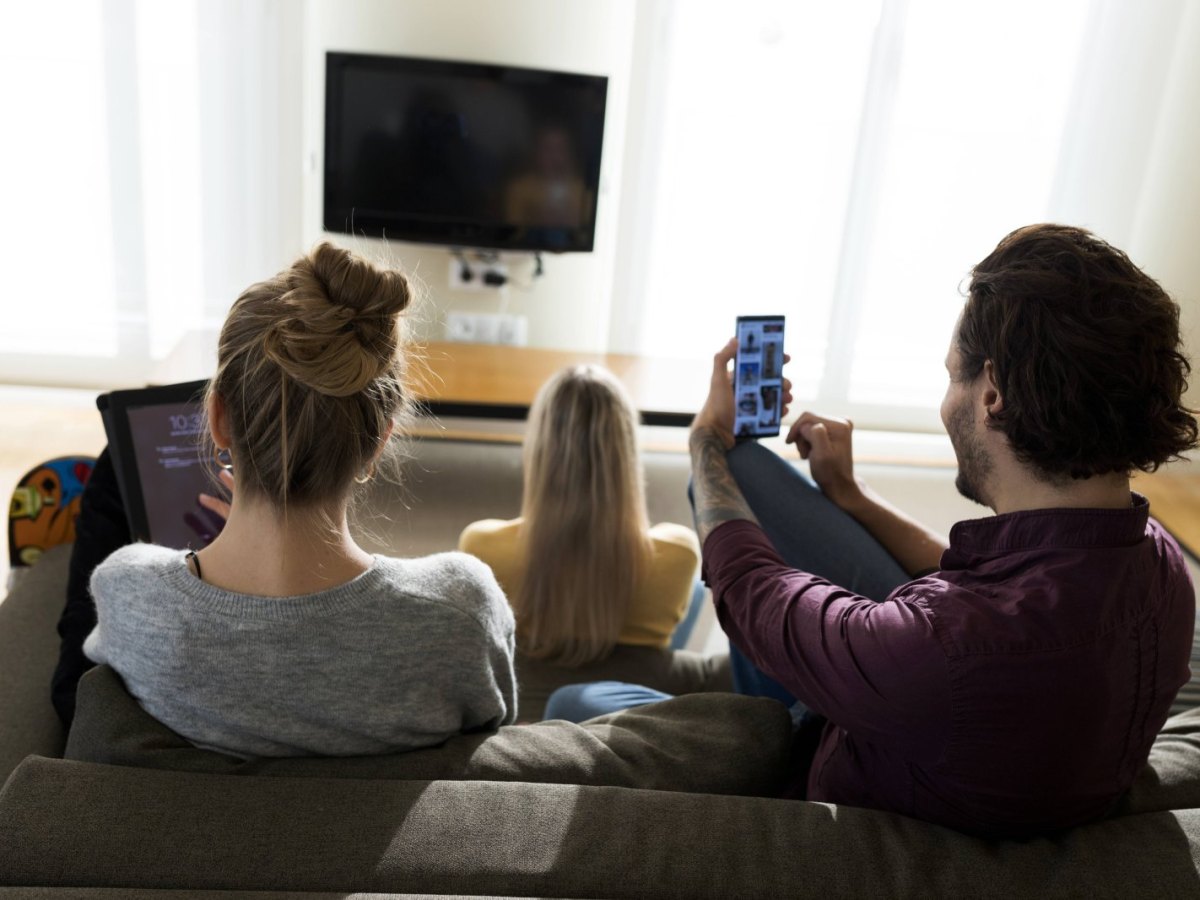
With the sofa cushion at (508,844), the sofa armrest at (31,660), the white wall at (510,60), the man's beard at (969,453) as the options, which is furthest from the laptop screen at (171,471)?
the white wall at (510,60)

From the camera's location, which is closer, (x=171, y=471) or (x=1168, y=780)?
(x=1168, y=780)

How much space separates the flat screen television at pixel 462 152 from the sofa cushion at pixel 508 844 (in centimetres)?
309

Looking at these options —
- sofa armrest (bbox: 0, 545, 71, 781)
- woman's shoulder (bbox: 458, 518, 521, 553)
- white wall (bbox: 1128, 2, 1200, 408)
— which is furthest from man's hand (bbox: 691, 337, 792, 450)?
white wall (bbox: 1128, 2, 1200, 408)

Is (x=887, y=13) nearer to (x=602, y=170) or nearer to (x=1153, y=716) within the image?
(x=602, y=170)

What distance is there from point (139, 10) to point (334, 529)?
11.2 feet

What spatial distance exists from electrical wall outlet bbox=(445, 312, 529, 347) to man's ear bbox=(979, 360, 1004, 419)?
3.16 metres

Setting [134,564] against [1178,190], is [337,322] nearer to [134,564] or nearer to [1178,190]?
[134,564]

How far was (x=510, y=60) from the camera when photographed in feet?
12.8

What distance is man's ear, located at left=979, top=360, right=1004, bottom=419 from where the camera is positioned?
1169mm

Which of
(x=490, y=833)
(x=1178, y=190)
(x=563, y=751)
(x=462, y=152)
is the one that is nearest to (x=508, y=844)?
(x=490, y=833)

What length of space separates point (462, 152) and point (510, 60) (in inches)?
15.0

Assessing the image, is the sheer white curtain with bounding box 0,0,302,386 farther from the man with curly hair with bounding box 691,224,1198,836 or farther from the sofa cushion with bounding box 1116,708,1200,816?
the sofa cushion with bounding box 1116,708,1200,816

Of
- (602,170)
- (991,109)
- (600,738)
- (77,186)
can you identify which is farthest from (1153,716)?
(77,186)

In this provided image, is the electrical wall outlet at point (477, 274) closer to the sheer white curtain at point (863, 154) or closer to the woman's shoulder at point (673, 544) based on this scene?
the sheer white curtain at point (863, 154)
